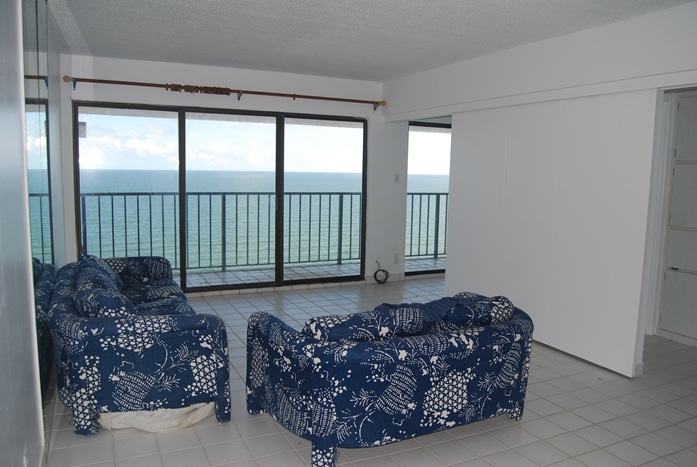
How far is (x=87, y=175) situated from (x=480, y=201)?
3.98 m

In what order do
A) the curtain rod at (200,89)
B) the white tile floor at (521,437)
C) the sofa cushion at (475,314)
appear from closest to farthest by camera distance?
the white tile floor at (521,437)
the sofa cushion at (475,314)
the curtain rod at (200,89)

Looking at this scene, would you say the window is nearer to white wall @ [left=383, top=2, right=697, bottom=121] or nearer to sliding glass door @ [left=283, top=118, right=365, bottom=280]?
sliding glass door @ [left=283, top=118, right=365, bottom=280]

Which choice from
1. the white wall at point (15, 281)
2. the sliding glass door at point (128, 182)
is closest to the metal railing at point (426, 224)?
the sliding glass door at point (128, 182)

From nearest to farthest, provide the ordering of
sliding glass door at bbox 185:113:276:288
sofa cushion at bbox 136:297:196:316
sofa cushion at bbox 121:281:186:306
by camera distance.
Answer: sofa cushion at bbox 136:297:196:316
sofa cushion at bbox 121:281:186:306
sliding glass door at bbox 185:113:276:288

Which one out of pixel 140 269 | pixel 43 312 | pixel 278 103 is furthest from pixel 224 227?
pixel 43 312

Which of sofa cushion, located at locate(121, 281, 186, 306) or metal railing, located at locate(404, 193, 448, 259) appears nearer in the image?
sofa cushion, located at locate(121, 281, 186, 306)

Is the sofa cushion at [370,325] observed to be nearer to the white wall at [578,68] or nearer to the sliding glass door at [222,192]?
the white wall at [578,68]

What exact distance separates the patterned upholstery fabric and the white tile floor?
27cm

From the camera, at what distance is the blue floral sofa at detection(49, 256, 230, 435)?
2.82m

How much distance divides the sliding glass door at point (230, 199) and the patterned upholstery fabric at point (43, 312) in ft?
9.02

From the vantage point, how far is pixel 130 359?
9.40 ft

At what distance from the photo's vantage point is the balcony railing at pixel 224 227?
5.93 metres

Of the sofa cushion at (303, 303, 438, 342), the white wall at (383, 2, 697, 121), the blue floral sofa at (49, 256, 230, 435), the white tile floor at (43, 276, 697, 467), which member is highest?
the white wall at (383, 2, 697, 121)

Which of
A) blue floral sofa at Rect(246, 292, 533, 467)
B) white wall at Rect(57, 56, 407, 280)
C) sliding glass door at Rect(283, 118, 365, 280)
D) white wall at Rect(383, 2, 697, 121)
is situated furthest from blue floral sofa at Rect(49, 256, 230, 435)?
sliding glass door at Rect(283, 118, 365, 280)
